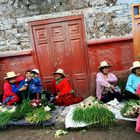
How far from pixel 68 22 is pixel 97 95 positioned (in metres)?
2.07

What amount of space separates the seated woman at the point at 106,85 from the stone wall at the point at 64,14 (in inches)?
37.1

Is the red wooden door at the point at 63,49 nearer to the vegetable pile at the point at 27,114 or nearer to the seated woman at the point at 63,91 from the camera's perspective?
the seated woman at the point at 63,91

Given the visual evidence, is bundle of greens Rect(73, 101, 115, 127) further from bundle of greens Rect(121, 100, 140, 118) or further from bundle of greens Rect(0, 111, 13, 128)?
bundle of greens Rect(0, 111, 13, 128)

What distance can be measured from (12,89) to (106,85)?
2.43m

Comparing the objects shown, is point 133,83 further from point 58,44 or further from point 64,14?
point 64,14

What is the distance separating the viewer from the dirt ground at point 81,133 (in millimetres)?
4668

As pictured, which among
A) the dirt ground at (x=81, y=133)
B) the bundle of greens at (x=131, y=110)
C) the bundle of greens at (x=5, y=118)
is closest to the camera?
the dirt ground at (x=81, y=133)

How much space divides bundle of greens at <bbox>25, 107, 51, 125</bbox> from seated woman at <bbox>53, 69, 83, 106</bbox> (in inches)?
38.4

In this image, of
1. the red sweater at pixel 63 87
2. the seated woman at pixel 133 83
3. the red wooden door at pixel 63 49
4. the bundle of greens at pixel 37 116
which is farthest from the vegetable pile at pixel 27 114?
the seated woman at pixel 133 83

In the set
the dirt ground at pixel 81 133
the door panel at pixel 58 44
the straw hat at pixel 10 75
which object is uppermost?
the door panel at pixel 58 44

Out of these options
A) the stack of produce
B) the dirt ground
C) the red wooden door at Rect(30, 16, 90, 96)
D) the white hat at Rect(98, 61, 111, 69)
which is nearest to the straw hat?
the red wooden door at Rect(30, 16, 90, 96)

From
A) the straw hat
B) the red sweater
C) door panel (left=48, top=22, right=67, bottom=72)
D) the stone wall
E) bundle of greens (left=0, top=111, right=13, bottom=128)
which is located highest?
the stone wall

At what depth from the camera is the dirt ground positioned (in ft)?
15.3

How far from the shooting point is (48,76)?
22.9 ft
